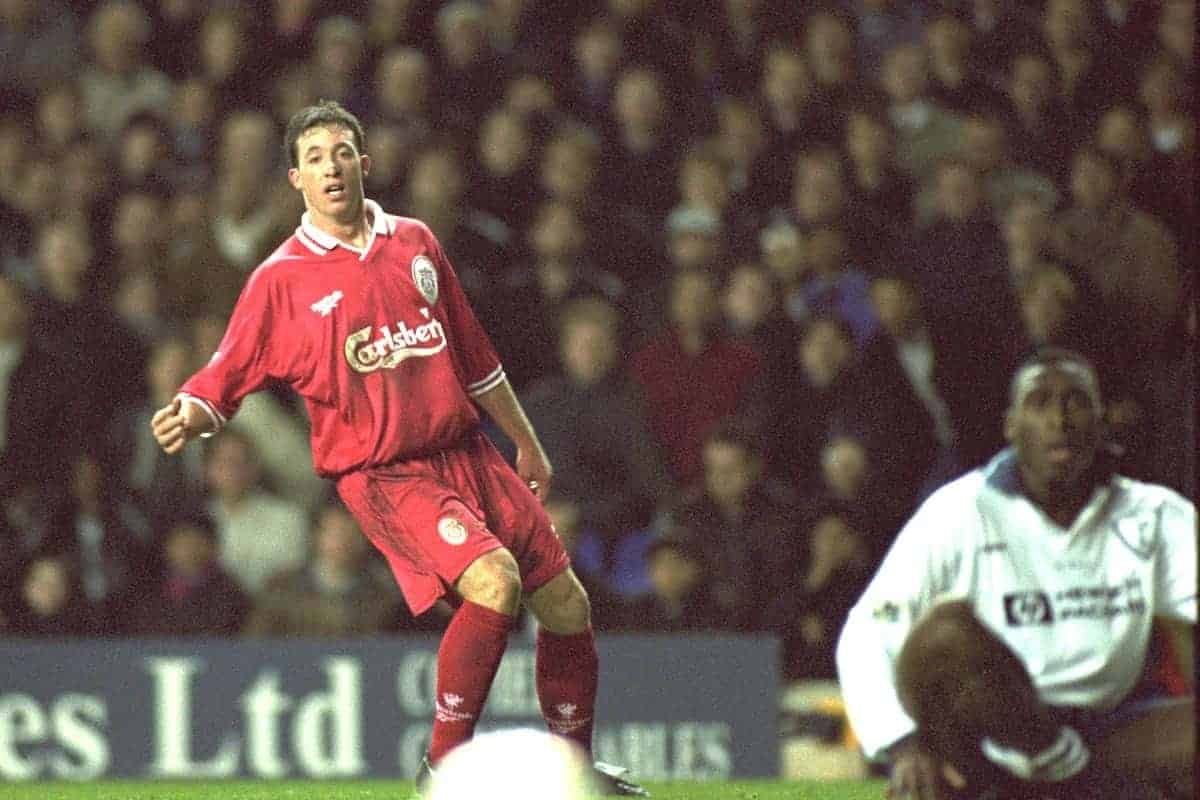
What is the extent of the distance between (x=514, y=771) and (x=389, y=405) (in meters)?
1.07

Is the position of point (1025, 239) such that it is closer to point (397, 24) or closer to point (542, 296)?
point (542, 296)

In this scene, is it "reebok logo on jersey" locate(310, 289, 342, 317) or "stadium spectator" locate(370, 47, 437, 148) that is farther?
"stadium spectator" locate(370, 47, 437, 148)

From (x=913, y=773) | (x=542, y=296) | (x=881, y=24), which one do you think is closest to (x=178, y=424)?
(x=913, y=773)

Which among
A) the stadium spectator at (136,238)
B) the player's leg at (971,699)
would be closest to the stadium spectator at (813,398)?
the stadium spectator at (136,238)

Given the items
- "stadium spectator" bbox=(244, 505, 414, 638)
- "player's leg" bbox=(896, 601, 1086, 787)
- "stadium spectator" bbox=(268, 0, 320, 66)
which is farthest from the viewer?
"stadium spectator" bbox=(268, 0, 320, 66)

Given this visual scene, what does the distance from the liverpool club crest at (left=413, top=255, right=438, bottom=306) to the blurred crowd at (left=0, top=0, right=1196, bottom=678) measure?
10.9 feet

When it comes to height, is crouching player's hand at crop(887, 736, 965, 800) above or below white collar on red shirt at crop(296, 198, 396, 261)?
below

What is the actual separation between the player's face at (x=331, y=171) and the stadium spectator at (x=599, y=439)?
3615mm

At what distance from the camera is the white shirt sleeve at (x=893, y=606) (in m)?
4.68

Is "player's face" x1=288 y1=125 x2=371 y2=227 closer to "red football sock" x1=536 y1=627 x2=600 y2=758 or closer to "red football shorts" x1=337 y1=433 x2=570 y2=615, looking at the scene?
"red football shorts" x1=337 y1=433 x2=570 y2=615

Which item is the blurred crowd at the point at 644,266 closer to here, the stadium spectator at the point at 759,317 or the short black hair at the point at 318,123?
the stadium spectator at the point at 759,317

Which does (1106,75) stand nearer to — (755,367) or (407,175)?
(755,367)

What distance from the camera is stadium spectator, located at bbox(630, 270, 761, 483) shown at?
989cm

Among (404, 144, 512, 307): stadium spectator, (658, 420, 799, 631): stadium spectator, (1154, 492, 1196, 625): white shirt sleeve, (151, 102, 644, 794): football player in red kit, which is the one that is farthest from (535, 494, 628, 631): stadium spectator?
(1154, 492, 1196, 625): white shirt sleeve
